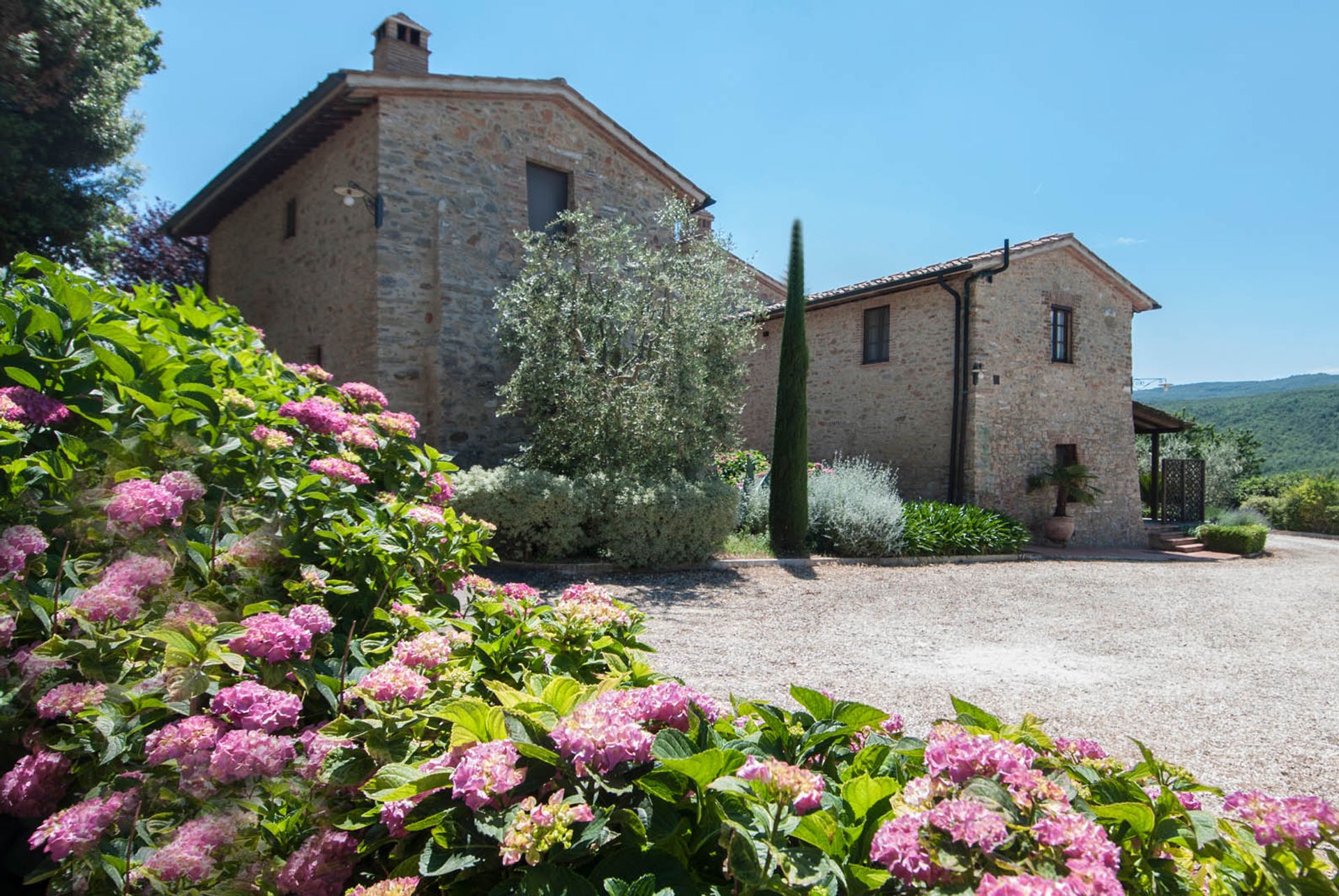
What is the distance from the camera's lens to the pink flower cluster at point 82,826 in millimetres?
1146

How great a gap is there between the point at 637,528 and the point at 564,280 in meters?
3.34

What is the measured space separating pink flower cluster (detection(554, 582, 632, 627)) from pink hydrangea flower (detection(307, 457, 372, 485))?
74 centimetres

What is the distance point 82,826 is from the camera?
45.9 inches

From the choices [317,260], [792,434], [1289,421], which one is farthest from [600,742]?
[1289,421]

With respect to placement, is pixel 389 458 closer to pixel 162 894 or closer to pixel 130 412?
pixel 130 412

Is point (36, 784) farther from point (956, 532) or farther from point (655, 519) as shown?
point (956, 532)

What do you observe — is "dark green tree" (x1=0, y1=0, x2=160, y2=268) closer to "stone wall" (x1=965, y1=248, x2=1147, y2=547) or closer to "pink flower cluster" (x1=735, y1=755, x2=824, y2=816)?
"pink flower cluster" (x1=735, y1=755, x2=824, y2=816)

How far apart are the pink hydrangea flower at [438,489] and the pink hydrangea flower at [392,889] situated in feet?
5.51

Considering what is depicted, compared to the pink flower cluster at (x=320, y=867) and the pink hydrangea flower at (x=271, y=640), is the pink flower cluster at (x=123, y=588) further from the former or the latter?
the pink flower cluster at (x=320, y=867)

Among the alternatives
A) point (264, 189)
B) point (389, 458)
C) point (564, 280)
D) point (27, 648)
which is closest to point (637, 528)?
point (564, 280)

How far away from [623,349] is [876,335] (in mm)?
6998

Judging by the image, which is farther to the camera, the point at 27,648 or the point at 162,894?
the point at 27,648

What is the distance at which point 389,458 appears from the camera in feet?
8.21

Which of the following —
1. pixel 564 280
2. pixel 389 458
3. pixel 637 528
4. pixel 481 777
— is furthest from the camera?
pixel 564 280
